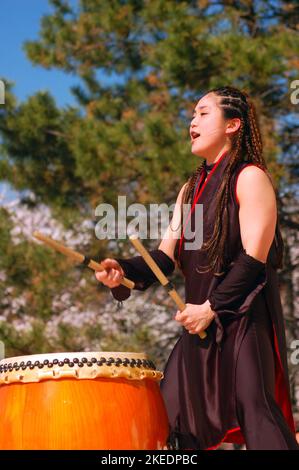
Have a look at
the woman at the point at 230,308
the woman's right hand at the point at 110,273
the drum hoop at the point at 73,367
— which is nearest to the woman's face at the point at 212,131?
the woman at the point at 230,308

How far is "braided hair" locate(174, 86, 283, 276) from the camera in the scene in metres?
2.71

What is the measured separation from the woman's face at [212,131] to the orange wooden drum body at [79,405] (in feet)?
2.73

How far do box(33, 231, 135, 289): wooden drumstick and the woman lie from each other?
0.04 meters

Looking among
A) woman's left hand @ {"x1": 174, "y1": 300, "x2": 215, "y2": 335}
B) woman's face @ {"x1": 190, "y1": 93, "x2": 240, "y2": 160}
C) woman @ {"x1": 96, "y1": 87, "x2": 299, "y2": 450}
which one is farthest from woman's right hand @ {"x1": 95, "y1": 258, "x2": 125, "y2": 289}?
woman's face @ {"x1": 190, "y1": 93, "x2": 240, "y2": 160}

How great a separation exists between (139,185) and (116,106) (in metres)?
1.28

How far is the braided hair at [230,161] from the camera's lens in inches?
106

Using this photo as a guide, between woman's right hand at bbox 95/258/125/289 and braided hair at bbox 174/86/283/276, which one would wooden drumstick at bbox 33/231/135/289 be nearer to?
woman's right hand at bbox 95/258/125/289

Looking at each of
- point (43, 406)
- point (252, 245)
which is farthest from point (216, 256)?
point (43, 406)

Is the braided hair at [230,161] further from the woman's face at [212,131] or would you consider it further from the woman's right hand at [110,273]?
the woman's right hand at [110,273]

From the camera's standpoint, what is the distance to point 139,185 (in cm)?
841

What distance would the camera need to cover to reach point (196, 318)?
2.60 metres

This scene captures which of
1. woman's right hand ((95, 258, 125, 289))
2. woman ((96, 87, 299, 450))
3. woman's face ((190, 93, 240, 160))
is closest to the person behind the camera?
woman ((96, 87, 299, 450))

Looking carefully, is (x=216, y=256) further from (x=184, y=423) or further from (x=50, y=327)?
(x=50, y=327)

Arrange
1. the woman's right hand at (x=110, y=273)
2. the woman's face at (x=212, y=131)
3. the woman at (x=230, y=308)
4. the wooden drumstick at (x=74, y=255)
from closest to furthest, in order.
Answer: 1. the wooden drumstick at (x=74, y=255)
2. the woman at (x=230, y=308)
3. the woman's right hand at (x=110, y=273)
4. the woman's face at (x=212, y=131)
